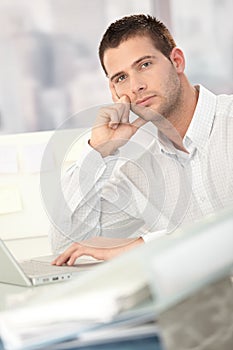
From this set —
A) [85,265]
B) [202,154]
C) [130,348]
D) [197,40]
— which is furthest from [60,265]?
[197,40]

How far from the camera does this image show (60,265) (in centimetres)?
158

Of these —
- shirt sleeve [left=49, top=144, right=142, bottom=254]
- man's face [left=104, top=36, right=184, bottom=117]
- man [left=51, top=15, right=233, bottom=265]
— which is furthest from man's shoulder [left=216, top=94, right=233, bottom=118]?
shirt sleeve [left=49, top=144, right=142, bottom=254]

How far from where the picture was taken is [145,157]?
6.61ft

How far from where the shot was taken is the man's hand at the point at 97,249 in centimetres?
164

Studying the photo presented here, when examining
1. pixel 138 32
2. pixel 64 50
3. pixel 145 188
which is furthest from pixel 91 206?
pixel 64 50

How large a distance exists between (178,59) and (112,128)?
1.70 feet

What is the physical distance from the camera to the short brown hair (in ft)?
8.03

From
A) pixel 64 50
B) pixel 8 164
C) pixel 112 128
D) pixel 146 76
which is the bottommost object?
pixel 8 164

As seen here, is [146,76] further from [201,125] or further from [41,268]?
[41,268]

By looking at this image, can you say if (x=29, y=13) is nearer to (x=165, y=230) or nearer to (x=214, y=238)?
(x=165, y=230)

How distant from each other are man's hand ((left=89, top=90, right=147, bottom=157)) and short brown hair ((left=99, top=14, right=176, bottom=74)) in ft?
1.00

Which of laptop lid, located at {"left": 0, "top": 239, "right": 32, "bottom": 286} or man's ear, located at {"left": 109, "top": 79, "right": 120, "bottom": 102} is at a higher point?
man's ear, located at {"left": 109, "top": 79, "right": 120, "bottom": 102}

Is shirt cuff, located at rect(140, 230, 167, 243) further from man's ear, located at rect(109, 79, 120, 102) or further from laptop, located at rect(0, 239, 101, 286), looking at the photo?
man's ear, located at rect(109, 79, 120, 102)

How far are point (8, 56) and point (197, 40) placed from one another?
66 cm
